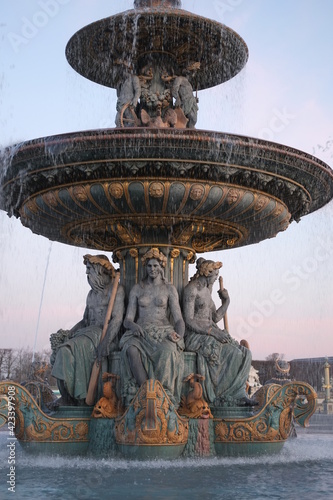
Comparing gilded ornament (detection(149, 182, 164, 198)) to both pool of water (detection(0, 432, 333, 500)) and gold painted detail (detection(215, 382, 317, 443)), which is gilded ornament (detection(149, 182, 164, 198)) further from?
pool of water (detection(0, 432, 333, 500))

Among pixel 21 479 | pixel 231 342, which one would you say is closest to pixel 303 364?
pixel 231 342

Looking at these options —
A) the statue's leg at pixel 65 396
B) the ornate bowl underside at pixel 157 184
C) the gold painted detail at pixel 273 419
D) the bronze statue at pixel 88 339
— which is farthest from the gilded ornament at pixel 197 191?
the statue's leg at pixel 65 396

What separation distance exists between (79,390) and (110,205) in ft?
7.34

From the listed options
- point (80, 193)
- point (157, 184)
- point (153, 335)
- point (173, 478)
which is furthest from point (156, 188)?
point (173, 478)

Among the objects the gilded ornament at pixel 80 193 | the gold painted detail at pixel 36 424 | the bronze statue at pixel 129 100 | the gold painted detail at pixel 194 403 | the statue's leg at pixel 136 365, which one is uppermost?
the bronze statue at pixel 129 100

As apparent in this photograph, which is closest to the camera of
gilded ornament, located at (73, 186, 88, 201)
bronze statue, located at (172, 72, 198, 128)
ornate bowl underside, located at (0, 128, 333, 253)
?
ornate bowl underside, located at (0, 128, 333, 253)

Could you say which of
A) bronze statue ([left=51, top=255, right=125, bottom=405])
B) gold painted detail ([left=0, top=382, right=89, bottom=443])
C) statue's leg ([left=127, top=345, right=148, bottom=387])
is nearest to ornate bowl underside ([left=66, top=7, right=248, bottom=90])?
bronze statue ([left=51, top=255, right=125, bottom=405])

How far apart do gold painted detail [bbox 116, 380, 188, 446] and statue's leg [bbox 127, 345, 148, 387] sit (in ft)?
1.76

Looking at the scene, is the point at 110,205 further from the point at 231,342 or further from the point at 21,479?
the point at 21,479

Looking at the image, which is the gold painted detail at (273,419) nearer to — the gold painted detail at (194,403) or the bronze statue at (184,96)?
the gold painted detail at (194,403)

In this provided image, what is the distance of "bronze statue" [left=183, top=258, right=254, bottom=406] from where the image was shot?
8.51 meters

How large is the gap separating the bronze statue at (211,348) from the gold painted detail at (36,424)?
168 centimetres

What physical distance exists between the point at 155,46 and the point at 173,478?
6.18 metres

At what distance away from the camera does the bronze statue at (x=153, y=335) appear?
7938mm
